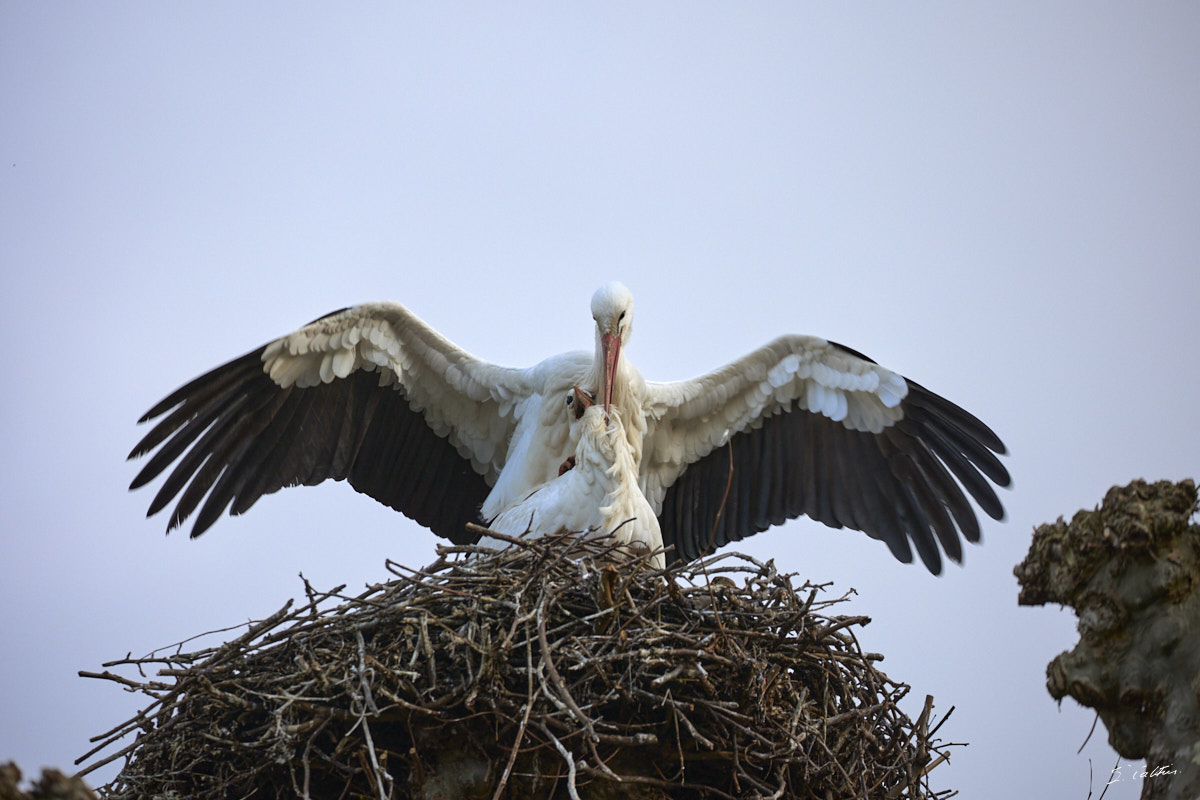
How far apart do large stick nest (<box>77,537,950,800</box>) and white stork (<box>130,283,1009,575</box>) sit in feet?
3.89

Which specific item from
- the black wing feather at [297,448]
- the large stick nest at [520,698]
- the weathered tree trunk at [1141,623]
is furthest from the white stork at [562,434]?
the weathered tree trunk at [1141,623]

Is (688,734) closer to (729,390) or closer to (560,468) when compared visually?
(560,468)

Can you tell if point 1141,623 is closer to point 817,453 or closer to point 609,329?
point 609,329

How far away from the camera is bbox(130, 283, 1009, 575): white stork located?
492 cm

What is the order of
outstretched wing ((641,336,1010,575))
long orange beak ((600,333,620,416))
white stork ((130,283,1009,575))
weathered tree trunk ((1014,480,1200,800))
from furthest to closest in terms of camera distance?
outstretched wing ((641,336,1010,575)) → white stork ((130,283,1009,575)) → long orange beak ((600,333,620,416)) → weathered tree trunk ((1014,480,1200,800))

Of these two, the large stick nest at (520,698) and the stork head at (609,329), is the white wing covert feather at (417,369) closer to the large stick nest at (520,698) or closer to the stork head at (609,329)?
the stork head at (609,329)

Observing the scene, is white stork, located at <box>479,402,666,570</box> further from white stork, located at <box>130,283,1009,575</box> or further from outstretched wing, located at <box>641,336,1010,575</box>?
outstretched wing, located at <box>641,336,1010,575</box>

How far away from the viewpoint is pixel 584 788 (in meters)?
3.44

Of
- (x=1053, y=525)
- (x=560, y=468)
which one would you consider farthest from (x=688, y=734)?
(x=560, y=468)

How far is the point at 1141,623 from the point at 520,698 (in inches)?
65.2

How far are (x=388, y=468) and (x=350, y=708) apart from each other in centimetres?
233

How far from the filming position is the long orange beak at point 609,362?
4.77 meters

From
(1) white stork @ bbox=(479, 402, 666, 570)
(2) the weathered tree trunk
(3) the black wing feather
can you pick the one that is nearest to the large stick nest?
(1) white stork @ bbox=(479, 402, 666, 570)

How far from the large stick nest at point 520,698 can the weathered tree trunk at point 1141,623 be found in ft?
3.35
